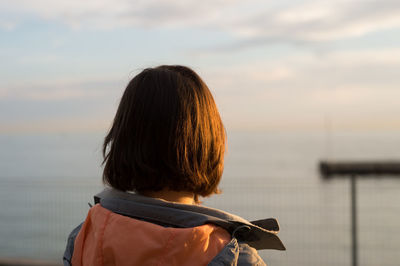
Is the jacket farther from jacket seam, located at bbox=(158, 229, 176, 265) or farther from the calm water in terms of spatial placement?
the calm water

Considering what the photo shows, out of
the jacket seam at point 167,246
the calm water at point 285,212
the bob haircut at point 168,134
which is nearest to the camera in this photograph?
the jacket seam at point 167,246

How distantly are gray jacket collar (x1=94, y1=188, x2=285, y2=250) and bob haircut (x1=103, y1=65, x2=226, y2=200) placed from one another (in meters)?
0.11

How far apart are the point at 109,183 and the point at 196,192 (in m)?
0.31

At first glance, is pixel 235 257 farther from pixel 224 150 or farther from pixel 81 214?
pixel 81 214

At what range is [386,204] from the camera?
551 centimetres

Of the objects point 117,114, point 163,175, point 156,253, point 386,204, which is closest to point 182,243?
point 156,253

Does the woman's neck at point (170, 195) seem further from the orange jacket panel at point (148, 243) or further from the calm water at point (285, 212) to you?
the calm water at point (285, 212)

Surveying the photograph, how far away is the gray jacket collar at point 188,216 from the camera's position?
4.77ft

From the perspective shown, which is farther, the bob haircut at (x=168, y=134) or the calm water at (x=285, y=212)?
the calm water at (x=285, y=212)

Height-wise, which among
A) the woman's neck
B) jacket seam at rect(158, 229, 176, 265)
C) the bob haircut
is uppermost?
the bob haircut

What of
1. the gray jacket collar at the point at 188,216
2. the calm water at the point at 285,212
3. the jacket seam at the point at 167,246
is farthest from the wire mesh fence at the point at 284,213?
the jacket seam at the point at 167,246

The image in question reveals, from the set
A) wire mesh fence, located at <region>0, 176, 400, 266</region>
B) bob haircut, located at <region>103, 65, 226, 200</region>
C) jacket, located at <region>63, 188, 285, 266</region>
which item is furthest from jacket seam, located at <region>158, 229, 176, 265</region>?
wire mesh fence, located at <region>0, 176, 400, 266</region>

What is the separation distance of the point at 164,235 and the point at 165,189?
26 cm

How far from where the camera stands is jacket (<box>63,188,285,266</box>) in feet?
4.56
